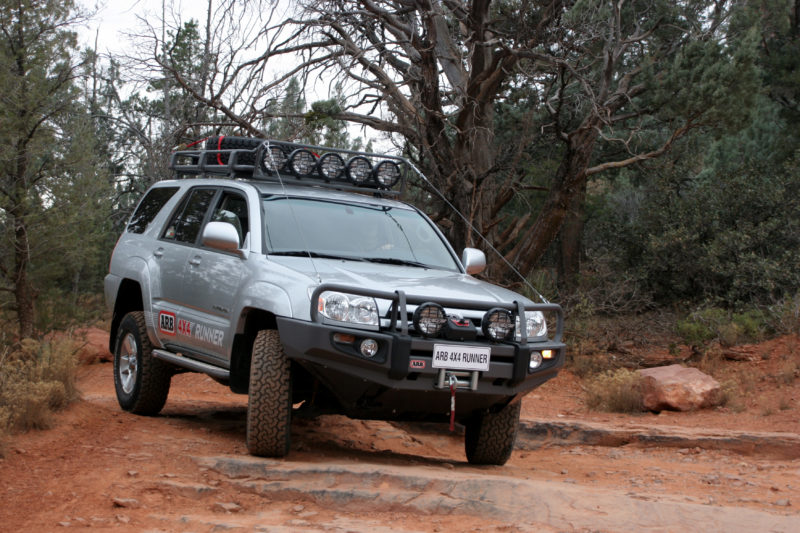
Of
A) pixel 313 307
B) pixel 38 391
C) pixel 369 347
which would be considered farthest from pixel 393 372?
pixel 38 391

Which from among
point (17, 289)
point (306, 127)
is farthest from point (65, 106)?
point (306, 127)

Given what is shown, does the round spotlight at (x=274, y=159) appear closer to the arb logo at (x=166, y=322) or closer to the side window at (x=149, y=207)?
the side window at (x=149, y=207)

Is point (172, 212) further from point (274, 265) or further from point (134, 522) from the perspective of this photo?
point (134, 522)

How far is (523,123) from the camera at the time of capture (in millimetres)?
15898

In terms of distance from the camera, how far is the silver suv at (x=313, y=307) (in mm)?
5152

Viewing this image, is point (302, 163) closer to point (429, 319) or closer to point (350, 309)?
point (350, 309)

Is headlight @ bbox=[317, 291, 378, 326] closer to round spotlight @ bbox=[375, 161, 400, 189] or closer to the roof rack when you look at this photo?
the roof rack

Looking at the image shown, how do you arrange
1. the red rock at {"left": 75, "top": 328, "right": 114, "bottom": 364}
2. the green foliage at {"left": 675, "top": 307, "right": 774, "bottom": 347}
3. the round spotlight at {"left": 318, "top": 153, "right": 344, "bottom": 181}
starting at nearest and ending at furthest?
the round spotlight at {"left": 318, "top": 153, "right": 344, "bottom": 181} < the green foliage at {"left": 675, "top": 307, "right": 774, "bottom": 347} < the red rock at {"left": 75, "top": 328, "right": 114, "bottom": 364}

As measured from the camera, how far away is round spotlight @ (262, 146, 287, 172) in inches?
265

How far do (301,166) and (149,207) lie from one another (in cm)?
191

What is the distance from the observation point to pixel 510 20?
Answer: 1495 cm

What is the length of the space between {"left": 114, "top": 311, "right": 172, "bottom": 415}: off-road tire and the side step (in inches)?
9.9

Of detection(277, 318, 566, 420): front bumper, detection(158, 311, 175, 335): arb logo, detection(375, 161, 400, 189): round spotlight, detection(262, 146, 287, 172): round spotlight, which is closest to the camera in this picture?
detection(277, 318, 566, 420): front bumper

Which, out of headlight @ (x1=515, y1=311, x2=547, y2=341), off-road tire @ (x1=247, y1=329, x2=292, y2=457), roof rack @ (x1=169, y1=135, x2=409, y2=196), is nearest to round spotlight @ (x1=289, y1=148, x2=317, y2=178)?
roof rack @ (x1=169, y1=135, x2=409, y2=196)
